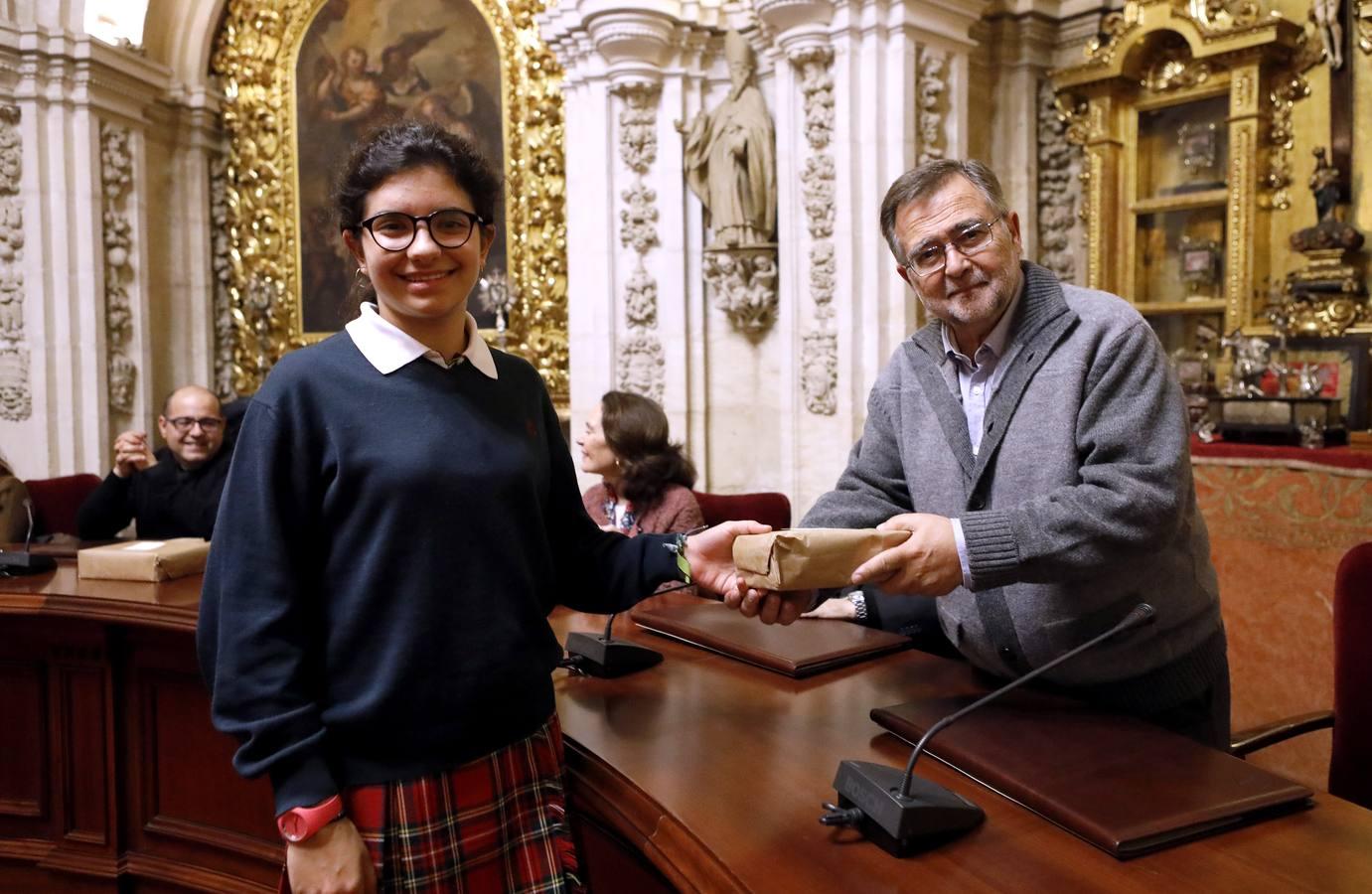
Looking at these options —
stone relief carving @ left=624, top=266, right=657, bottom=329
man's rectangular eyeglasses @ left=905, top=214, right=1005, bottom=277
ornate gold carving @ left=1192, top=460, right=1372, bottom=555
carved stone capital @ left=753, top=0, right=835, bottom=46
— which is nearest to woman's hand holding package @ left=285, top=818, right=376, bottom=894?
man's rectangular eyeglasses @ left=905, top=214, right=1005, bottom=277

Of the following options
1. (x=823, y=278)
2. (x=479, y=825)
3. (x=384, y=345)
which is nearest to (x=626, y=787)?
(x=479, y=825)

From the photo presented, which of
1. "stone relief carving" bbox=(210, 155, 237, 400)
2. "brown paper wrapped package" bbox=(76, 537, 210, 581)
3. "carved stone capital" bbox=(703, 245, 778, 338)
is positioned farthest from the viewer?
"stone relief carving" bbox=(210, 155, 237, 400)

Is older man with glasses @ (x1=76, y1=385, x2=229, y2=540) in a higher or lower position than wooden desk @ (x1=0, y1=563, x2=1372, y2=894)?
higher

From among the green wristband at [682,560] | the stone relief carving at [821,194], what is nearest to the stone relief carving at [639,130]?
the stone relief carving at [821,194]

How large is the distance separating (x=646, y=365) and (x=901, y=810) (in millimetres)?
5988

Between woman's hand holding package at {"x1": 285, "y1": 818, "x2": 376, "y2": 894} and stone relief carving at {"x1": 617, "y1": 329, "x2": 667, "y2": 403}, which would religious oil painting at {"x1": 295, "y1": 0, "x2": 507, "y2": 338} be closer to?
stone relief carving at {"x1": 617, "y1": 329, "x2": 667, "y2": 403}

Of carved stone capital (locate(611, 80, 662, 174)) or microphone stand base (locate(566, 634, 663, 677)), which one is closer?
microphone stand base (locate(566, 634, 663, 677))

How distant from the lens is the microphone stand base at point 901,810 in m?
1.33

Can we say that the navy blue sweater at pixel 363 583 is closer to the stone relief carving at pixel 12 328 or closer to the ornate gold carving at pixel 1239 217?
the ornate gold carving at pixel 1239 217

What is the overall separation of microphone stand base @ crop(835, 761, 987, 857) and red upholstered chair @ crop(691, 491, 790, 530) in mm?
3361

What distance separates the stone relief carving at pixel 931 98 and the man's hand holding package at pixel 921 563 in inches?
183

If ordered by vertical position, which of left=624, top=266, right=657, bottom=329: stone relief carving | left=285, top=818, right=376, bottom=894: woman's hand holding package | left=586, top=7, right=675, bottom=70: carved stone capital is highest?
left=586, top=7, right=675, bottom=70: carved stone capital

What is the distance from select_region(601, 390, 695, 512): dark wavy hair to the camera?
14.3 feet

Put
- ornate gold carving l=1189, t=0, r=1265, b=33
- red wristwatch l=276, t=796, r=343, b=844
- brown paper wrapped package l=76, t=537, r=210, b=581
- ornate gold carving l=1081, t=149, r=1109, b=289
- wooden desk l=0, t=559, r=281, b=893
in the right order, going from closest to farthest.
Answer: red wristwatch l=276, t=796, r=343, b=844, wooden desk l=0, t=559, r=281, b=893, brown paper wrapped package l=76, t=537, r=210, b=581, ornate gold carving l=1189, t=0, r=1265, b=33, ornate gold carving l=1081, t=149, r=1109, b=289
